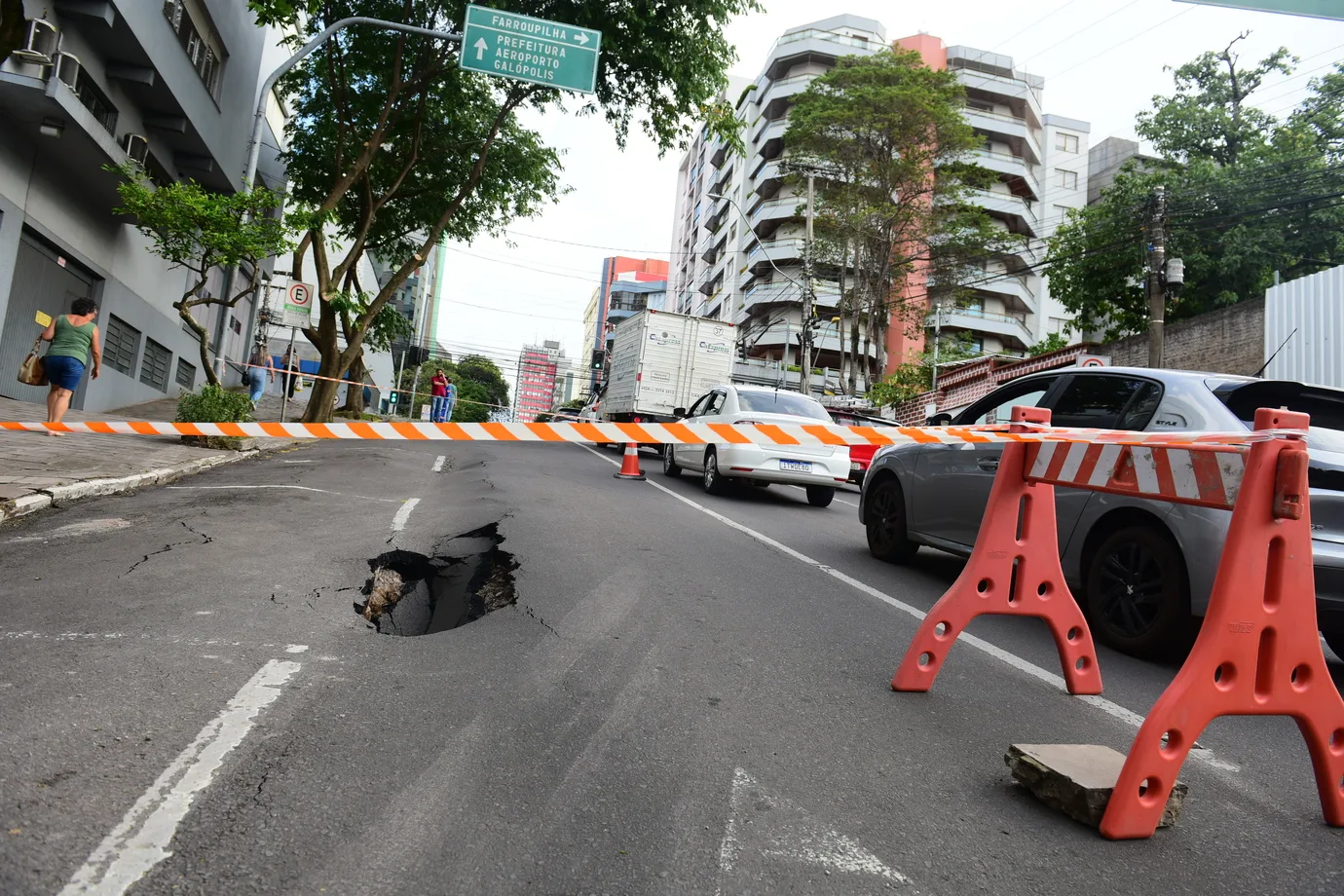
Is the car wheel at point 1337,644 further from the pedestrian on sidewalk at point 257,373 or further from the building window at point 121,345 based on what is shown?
the building window at point 121,345

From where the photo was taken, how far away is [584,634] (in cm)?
449

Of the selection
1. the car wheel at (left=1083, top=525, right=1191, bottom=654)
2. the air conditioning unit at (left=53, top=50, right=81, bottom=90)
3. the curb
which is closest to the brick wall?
the car wheel at (left=1083, top=525, right=1191, bottom=654)

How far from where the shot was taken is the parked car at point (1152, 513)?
14.4ft

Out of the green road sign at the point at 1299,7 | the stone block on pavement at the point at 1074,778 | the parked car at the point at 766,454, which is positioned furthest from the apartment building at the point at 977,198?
the stone block on pavement at the point at 1074,778

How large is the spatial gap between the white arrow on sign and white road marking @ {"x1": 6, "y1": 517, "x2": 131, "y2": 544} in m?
5.36

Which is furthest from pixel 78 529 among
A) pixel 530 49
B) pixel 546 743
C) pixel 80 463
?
pixel 530 49

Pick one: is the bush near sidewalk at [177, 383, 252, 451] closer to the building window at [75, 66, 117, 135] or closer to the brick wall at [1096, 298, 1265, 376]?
the building window at [75, 66, 117, 135]

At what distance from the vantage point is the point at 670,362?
20844 mm

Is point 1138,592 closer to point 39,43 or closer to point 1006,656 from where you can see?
point 1006,656

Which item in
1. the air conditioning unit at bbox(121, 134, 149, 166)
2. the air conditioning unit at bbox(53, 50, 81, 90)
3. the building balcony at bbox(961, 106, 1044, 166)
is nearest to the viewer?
the air conditioning unit at bbox(53, 50, 81, 90)

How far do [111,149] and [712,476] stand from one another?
38.6 ft

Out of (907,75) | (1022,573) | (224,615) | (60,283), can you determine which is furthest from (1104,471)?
(907,75)

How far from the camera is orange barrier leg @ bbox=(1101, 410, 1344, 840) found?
8.69ft

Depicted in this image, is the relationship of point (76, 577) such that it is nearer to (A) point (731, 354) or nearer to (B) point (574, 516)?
Result: (B) point (574, 516)
